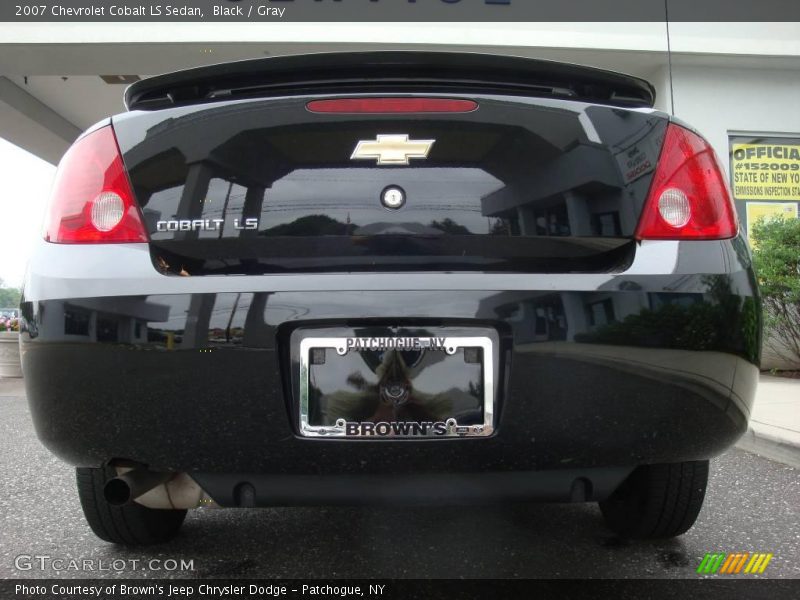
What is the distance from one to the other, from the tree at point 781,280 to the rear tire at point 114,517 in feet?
18.9

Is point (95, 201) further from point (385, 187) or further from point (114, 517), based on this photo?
point (114, 517)

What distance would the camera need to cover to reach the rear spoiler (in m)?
1.49

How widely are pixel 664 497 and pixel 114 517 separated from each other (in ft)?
5.23

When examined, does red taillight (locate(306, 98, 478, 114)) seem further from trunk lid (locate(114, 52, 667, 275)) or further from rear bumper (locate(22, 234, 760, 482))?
rear bumper (locate(22, 234, 760, 482))

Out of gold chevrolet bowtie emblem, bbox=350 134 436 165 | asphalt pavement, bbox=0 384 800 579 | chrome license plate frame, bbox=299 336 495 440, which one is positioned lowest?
asphalt pavement, bbox=0 384 800 579

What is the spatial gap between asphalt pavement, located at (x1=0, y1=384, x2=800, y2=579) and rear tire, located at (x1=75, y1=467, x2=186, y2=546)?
0.20 ft

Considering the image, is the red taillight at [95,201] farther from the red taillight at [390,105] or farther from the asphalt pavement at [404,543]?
the asphalt pavement at [404,543]

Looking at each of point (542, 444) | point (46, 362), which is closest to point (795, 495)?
point (542, 444)

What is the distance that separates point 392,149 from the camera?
1453 millimetres

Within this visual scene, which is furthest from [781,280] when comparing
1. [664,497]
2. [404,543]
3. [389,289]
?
[389,289]

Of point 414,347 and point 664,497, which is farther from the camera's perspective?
point 664,497
